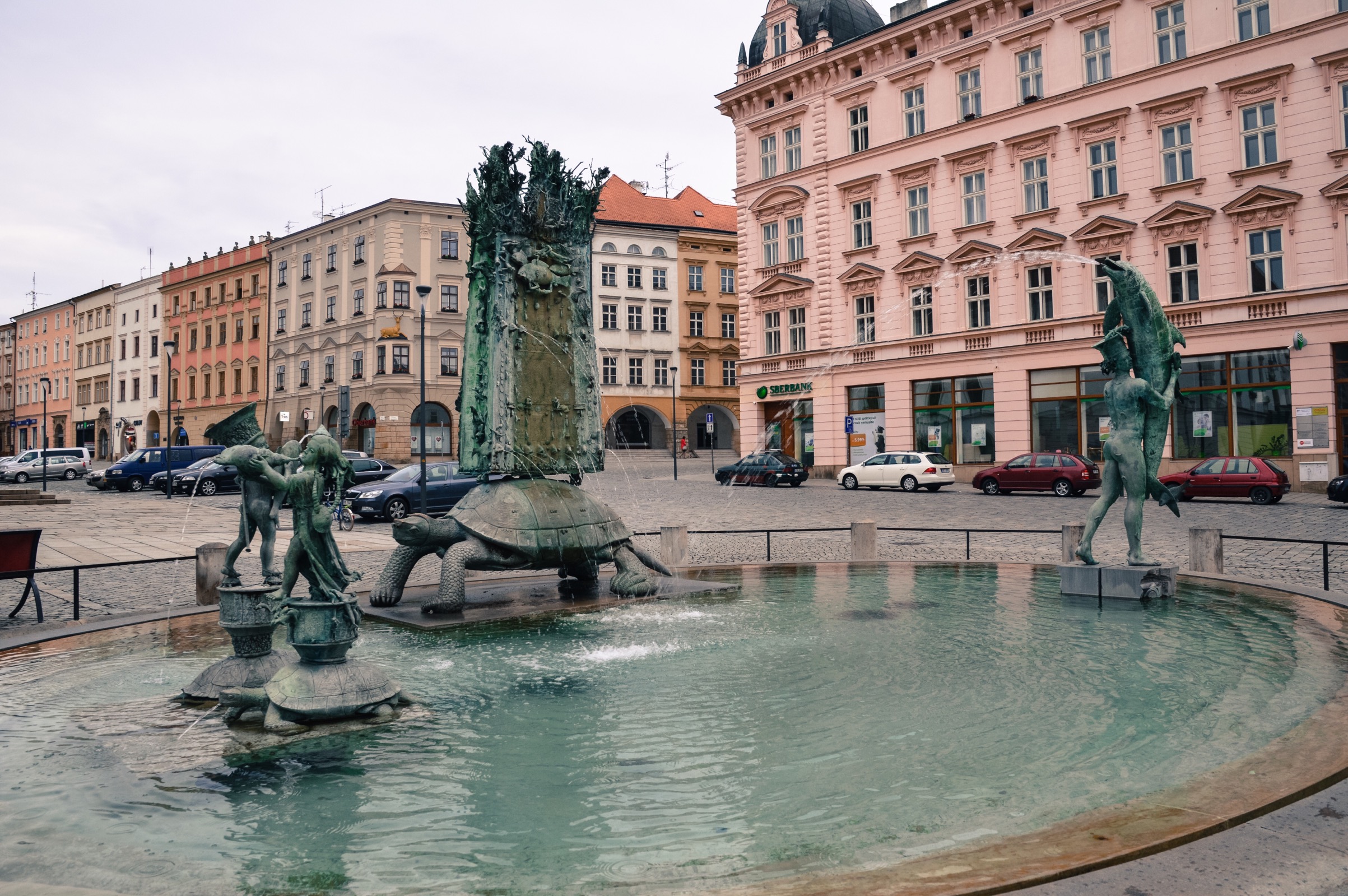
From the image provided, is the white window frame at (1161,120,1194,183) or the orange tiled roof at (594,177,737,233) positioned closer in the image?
the white window frame at (1161,120,1194,183)

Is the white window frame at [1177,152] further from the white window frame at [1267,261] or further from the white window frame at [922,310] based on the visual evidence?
the white window frame at [922,310]

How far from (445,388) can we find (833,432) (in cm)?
2636

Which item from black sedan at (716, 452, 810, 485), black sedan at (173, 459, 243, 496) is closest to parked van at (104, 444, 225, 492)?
black sedan at (173, 459, 243, 496)

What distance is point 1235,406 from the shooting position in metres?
29.2

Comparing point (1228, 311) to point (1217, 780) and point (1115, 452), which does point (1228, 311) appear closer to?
point (1115, 452)

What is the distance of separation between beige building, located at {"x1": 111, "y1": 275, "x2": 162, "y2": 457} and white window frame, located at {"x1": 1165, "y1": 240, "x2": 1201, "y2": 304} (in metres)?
69.5

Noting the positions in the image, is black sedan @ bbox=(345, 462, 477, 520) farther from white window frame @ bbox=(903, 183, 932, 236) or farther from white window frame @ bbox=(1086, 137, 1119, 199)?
white window frame @ bbox=(1086, 137, 1119, 199)

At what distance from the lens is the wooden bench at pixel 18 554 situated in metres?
8.57

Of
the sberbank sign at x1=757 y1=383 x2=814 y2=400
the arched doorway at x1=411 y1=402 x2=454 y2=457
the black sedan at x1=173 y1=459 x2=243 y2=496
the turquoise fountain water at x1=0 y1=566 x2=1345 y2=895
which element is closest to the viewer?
the turquoise fountain water at x1=0 y1=566 x2=1345 y2=895

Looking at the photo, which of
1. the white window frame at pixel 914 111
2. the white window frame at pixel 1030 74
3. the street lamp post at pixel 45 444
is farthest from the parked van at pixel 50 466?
the white window frame at pixel 1030 74

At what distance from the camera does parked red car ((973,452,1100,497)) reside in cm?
2814

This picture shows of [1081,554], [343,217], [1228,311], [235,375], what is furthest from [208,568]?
[235,375]

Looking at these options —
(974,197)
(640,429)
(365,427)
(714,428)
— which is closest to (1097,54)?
(974,197)

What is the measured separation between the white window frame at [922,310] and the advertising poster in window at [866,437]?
3674 millimetres
